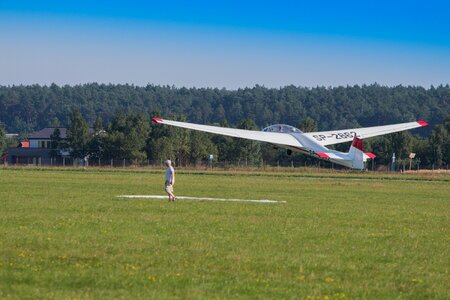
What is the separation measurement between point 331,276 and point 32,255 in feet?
16.4

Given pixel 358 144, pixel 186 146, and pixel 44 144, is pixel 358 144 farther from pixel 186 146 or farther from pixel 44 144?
pixel 44 144

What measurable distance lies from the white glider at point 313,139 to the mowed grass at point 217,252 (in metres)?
32.9

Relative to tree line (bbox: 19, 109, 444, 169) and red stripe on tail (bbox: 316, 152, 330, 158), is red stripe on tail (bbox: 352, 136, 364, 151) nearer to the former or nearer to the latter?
red stripe on tail (bbox: 316, 152, 330, 158)

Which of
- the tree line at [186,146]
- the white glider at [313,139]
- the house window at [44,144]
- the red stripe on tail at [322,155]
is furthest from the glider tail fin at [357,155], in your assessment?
the house window at [44,144]

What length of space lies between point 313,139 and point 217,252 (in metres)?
46.4

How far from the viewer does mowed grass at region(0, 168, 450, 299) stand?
39.6ft

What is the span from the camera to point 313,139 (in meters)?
61.1

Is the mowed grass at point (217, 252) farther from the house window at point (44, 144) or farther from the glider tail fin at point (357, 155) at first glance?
the house window at point (44, 144)

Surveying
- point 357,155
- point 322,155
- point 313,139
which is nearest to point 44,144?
point 313,139

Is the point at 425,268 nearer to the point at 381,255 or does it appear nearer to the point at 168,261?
the point at 381,255

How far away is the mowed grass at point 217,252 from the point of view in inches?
475

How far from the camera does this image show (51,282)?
12133mm

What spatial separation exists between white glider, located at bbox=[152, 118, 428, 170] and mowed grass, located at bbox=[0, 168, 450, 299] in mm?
32881

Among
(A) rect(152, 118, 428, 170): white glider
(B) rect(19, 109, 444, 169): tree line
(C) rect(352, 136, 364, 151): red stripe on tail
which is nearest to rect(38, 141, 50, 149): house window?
(B) rect(19, 109, 444, 169): tree line
